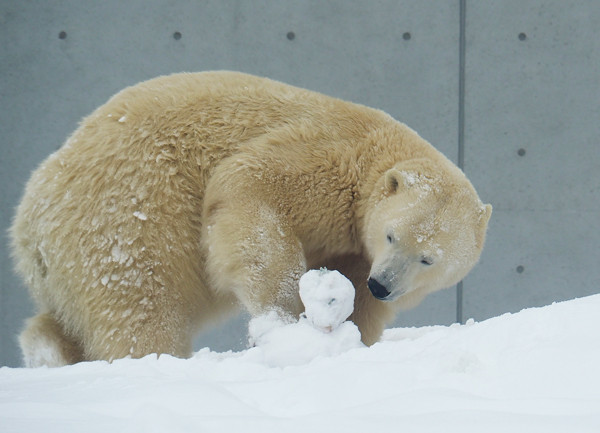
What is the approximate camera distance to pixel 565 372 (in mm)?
1575

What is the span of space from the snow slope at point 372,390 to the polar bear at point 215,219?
2.98 feet

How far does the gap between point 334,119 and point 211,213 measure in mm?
711

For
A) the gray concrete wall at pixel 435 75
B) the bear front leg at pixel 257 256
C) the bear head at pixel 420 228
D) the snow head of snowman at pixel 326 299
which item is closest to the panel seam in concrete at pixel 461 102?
the gray concrete wall at pixel 435 75

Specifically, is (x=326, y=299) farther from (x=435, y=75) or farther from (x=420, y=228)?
(x=435, y=75)

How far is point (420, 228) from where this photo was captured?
9.92 ft

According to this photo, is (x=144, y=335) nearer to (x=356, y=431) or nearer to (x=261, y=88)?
(x=261, y=88)

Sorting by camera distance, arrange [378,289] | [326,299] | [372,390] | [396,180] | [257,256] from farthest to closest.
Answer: [396,180] → [257,256] → [378,289] → [326,299] → [372,390]

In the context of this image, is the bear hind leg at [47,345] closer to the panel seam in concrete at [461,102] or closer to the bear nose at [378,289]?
the bear nose at [378,289]

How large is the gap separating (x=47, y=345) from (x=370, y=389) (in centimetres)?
197

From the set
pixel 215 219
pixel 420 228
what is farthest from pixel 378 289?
pixel 215 219

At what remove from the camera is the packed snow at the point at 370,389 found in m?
1.38

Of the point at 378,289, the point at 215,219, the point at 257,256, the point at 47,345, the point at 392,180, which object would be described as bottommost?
the point at 47,345

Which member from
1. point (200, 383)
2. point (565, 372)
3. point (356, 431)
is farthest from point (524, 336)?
point (200, 383)

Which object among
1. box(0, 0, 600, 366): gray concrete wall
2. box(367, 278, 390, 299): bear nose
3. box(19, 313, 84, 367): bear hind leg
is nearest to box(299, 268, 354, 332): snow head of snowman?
box(367, 278, 390, 299): bear nose
